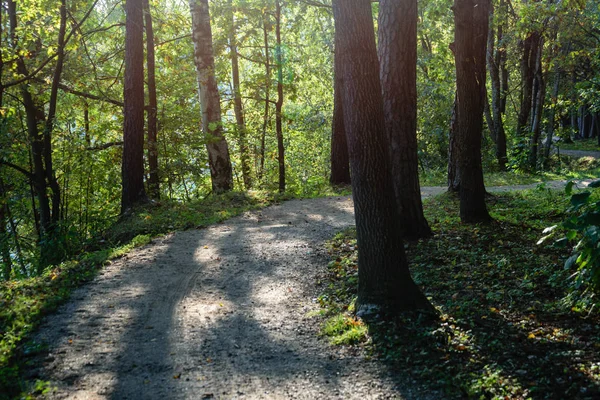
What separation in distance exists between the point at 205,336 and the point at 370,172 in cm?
256

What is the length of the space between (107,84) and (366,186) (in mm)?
14728

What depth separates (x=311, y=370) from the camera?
5.00m

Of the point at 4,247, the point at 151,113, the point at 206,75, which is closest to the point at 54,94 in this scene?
the point at 151,113

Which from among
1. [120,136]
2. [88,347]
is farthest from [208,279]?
[120,136]

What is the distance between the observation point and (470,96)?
8.84 m

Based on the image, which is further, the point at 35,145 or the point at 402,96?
the point at 35,145

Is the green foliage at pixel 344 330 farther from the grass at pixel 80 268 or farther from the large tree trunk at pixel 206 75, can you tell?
the large tree trunk at pixel 206 75

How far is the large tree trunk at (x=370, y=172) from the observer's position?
5.59 meters

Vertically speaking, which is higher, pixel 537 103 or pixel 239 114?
pixel 239 114

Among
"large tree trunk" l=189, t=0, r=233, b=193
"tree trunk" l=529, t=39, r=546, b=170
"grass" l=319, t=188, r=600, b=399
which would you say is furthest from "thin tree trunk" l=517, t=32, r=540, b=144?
"grass" l=319, t=188, r=600, b=399

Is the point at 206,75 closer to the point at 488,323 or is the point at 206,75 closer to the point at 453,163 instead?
the point at 453,163

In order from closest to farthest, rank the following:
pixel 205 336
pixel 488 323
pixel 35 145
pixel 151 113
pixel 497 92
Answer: pixel 488 323 < pixel 205 336 < pixel 151 113 < pixel 35 145 < pixel 497 92

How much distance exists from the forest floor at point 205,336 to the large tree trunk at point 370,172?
879 millimetres

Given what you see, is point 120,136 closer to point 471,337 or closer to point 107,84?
point 107,84
